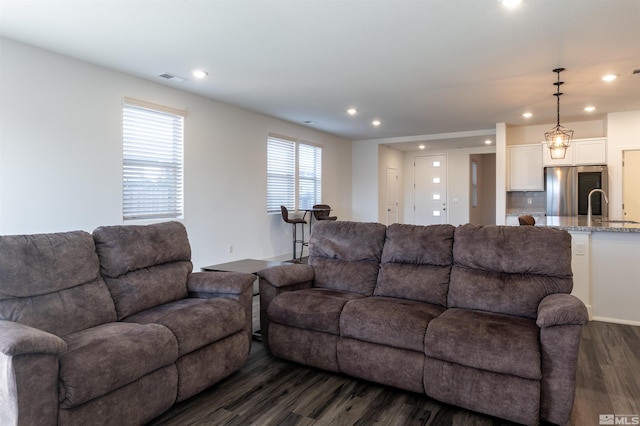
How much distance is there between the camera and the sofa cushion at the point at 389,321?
2.35m

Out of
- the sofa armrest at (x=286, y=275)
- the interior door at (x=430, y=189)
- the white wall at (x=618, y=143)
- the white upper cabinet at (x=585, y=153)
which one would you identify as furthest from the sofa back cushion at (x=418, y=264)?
the interior door at (x=430, y=189)

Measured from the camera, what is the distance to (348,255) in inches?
130

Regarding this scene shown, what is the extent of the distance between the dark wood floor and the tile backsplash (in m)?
4.79

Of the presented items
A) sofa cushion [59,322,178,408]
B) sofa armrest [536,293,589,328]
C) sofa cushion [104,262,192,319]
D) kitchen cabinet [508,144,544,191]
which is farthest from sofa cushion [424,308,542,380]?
kitchen cabinet [508,144,544,191]

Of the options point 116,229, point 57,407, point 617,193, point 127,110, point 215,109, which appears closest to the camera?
point 57,407

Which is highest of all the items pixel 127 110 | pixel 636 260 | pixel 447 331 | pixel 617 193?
pixel 127 110

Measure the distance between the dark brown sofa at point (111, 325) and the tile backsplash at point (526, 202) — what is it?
6.26 m

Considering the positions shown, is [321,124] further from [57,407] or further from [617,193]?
[57,407]

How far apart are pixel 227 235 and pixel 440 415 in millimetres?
4229

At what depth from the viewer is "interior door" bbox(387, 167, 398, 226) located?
9578 mm

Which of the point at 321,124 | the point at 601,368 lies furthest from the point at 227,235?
the point at 601,368

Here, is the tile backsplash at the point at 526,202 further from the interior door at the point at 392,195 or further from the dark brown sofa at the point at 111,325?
the dark brown sofa at the point at 111,325

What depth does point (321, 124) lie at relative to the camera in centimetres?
737

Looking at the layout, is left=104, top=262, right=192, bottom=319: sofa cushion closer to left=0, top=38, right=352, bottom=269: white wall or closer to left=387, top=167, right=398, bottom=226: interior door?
left=0, top=38, right=352, bottom=269: white wall
